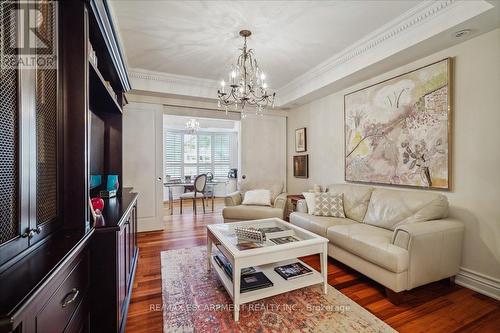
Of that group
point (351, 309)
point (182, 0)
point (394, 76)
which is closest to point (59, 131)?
point (182, 0)

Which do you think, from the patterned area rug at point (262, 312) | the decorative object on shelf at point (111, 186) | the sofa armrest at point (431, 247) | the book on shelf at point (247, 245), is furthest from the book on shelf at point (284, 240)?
the decorative object on shelf at point (111, 186)

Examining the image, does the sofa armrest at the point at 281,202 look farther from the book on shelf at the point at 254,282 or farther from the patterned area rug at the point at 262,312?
the book on shelf at the point at 254,282

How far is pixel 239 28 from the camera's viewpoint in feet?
8.18

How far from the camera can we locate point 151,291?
7.10ft

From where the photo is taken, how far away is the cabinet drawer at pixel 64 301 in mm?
788

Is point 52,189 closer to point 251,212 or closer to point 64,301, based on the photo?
point 64,301

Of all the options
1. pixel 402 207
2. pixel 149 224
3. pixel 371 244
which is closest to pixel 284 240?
pixel 371 244

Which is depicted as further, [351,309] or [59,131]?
[351,309]

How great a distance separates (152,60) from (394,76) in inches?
131

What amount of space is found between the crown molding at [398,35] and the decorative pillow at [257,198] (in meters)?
1.99

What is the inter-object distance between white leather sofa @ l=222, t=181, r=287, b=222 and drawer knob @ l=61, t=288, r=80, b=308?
104 inches

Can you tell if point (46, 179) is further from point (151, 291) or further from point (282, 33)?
point (282, 33)

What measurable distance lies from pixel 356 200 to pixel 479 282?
134 cm

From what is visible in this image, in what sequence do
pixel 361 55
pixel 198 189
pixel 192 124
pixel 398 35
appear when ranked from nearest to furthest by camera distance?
1. pixel 398 35
2. pixel 361 55
3. pixel 198 189
4. pixel 192 124
